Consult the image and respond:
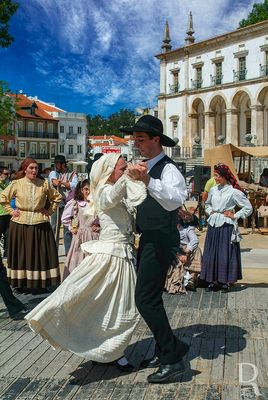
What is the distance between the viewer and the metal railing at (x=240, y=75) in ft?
168

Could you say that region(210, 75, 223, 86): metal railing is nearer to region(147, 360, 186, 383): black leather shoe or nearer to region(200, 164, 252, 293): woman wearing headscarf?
region(200, 164, 252, 293): woman wearing headscarf

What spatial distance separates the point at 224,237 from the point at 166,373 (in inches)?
152

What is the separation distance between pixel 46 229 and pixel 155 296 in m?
3.54

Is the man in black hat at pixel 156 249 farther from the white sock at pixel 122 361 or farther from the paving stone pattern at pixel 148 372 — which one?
the white sock at pixel 122 361

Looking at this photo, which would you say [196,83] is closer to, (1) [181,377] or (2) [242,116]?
(2) [242,116]

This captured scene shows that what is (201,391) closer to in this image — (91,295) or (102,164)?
(91,295)

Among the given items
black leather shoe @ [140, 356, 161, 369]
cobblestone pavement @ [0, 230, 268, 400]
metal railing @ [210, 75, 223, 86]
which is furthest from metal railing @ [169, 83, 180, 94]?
black leather shoe @ [140, 356, 161, 369]

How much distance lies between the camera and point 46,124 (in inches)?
3487

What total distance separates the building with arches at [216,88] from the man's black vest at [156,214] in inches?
1764

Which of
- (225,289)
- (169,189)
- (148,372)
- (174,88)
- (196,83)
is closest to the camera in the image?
(169,189)

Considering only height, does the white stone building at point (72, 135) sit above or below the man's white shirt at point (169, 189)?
above

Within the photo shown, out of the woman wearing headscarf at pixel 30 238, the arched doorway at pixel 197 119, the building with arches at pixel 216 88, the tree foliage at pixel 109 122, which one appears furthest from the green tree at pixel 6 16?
the tree foliage at pixel 109 122

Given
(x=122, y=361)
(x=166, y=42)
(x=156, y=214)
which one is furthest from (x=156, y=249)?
(x=166, y=42)

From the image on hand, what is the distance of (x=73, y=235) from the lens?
7.77 metres
